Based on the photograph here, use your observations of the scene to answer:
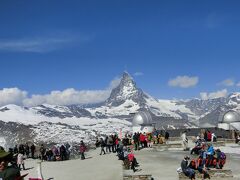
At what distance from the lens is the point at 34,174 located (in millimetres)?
24125

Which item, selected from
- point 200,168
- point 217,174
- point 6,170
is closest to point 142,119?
point 200,168

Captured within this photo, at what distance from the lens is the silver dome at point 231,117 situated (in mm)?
61550

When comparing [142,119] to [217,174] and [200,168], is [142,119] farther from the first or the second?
[217,174]

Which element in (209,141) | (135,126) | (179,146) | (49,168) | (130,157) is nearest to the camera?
(130,157)

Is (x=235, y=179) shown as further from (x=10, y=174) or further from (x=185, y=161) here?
(x=10, y=174)

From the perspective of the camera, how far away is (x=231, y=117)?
62281mm

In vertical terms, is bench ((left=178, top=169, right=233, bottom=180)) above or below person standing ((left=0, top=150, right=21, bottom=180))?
below

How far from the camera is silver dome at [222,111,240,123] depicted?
61.5m

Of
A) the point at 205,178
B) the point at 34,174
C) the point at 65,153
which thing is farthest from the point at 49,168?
the point at 205,178

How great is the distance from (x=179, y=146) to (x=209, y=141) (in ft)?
13.0

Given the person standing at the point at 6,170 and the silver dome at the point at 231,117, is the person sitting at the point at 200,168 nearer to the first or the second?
the person standing at the point at 6,170

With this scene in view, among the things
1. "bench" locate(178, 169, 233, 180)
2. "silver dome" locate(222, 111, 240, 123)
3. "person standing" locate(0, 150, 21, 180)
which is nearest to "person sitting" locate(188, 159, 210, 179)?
"bench" locate(178, 169, 233, 180)

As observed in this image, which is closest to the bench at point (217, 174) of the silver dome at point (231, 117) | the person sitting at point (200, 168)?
the person sitting at point (200, 168)

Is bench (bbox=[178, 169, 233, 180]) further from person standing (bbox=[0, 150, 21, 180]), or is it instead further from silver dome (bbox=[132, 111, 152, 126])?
silver dome (bbox=[132, 111, 152, 126])
